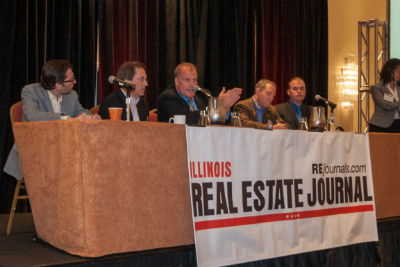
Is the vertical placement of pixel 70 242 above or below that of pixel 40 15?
below

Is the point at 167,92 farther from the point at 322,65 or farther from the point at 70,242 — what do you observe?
the point at 322,65

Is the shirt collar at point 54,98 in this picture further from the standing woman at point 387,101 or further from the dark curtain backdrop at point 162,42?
the standing woman at point 387,101

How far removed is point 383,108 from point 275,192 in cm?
223

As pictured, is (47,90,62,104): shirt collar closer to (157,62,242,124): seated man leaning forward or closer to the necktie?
(157,62,242,124): seated man leaning forward

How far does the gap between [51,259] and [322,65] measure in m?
5.67

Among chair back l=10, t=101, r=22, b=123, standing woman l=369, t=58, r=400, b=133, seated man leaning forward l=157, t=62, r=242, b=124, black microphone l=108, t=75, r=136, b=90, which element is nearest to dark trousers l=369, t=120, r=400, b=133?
standing woman l=369, t=58, r=400, b=133

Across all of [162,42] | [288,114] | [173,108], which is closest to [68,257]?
[173,108]

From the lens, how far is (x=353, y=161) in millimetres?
3248

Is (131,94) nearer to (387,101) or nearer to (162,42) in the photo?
(162,42)

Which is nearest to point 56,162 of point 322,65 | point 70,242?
Result: point 70,242

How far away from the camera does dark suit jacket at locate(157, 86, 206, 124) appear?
11.6 ft

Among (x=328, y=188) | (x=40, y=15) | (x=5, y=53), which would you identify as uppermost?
(x=40, y=15)

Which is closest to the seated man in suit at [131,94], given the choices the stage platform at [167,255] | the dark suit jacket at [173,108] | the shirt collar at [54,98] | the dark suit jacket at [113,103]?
the dark suit jacket at [113,103]

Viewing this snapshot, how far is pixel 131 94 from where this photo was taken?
3.46 meters
